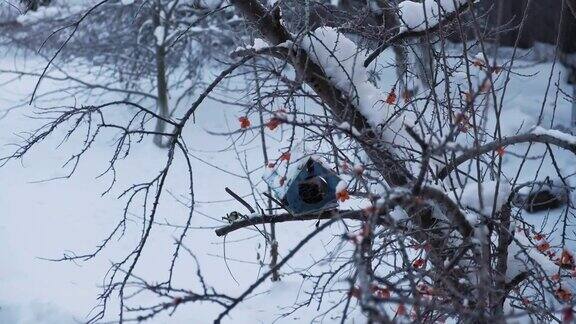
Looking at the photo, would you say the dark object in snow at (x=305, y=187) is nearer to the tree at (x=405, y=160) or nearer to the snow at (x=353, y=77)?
the tree at (x=405, y=160)

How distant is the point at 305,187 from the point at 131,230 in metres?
6.58

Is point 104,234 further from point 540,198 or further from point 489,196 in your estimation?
point 489,196

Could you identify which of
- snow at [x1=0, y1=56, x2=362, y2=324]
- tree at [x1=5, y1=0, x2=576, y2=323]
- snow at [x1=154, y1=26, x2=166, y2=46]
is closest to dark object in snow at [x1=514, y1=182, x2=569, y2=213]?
tree at [x1=5, y1=0, x2=576, y2=323]

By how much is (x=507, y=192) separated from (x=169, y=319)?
4.44m

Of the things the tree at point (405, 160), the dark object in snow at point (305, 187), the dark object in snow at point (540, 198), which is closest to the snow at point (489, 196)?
the tree at point (405, 160)

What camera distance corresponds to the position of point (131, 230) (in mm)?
9773

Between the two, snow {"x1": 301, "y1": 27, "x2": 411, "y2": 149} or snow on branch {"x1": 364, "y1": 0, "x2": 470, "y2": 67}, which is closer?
snow {"x1": 301, "y1": 27, "x2": 411, "y2": 149}

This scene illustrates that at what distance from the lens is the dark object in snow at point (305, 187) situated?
3500 mm

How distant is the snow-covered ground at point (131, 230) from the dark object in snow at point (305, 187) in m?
1.79

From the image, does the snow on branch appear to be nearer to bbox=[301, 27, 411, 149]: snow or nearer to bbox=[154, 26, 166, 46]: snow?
bbox=[301, 27, 411, 149]: snow

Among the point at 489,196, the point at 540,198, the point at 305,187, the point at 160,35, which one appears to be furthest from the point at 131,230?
the point at 489,196

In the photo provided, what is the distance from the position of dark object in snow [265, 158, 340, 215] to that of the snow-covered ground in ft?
5.88

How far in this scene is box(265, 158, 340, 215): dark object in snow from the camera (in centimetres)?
350

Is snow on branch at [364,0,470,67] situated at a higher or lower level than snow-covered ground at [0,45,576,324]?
lower
